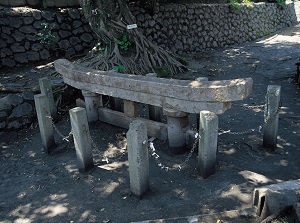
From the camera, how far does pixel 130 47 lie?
8273 millimetres

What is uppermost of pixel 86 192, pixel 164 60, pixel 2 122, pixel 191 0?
pixel 191 0

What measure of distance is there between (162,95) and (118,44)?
434cm

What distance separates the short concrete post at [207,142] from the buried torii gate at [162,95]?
33 cm

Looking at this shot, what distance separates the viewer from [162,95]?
13.7 ft

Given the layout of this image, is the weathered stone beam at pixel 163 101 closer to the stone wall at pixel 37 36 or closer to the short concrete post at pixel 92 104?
the short concrete post at pixel 92 104

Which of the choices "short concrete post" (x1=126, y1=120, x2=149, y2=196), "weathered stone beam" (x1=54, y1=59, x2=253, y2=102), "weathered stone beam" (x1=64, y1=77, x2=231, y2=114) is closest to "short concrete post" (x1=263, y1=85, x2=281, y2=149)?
"weathered stone beam" (x1=54, y1=59, x2=253, y2=102)

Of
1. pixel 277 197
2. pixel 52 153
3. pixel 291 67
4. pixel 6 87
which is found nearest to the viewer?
pixel 277 197

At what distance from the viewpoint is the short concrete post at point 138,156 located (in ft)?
11.0

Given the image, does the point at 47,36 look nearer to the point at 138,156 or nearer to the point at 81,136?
the point at 81,136

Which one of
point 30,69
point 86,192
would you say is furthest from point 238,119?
point 30,69

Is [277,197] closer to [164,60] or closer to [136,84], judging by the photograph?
[136,84]

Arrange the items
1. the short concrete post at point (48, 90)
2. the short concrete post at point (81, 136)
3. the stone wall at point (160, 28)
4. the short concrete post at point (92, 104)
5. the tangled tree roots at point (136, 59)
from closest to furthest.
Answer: the short concrete post at point (81, 136) < the short concrete post at point (92, 104) < the short concrete post at point (48, 90) < the tangled tree roots at point (136, 59) < the stone wall at point (160, 28)

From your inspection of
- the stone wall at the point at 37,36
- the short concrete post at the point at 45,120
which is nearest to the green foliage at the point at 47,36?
the stone wall at the point at 37,36

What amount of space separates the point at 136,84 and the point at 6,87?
3.60 m
